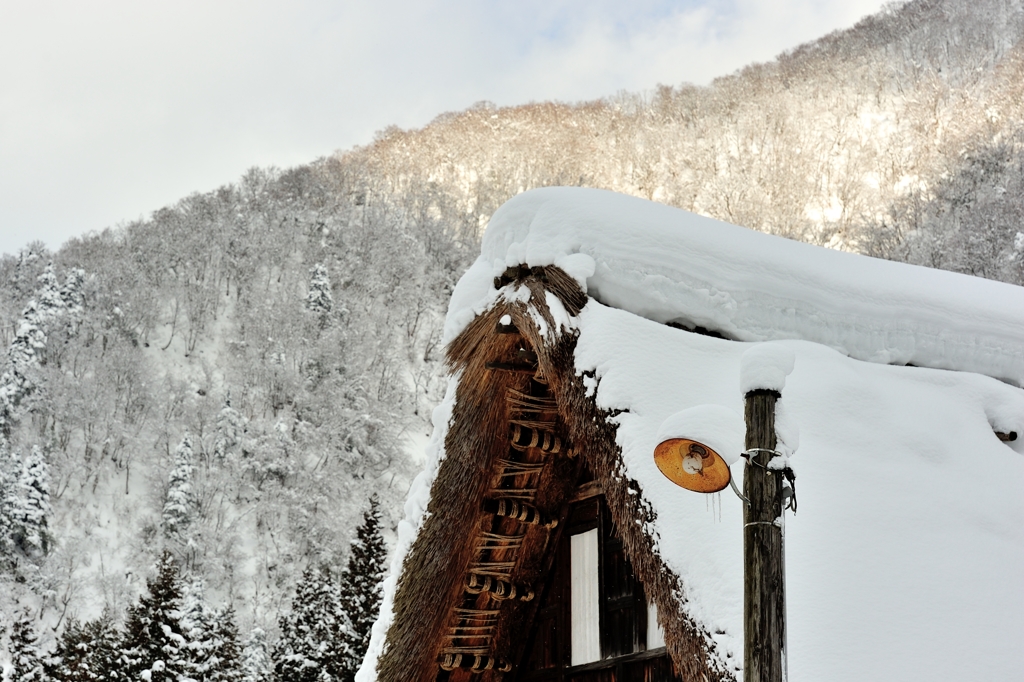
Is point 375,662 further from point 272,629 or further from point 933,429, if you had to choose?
point 272,629

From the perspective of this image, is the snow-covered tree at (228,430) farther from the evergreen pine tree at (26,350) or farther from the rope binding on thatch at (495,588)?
the rope binding on thatch at (495,588)

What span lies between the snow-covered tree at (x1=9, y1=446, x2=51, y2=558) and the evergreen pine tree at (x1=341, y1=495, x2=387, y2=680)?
16.6m

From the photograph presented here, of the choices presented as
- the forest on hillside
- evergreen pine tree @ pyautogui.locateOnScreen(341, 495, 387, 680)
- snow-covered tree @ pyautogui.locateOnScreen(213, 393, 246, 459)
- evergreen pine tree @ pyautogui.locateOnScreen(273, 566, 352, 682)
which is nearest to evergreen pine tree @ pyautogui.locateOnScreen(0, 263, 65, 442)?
the forest on hillside

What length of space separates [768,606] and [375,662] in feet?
9.44

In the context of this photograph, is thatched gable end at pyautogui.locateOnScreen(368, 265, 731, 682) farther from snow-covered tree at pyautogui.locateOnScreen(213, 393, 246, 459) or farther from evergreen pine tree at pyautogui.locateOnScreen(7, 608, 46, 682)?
snow-covered tree at pyautogui.locateOnScreen(213, 393, 246, 459)

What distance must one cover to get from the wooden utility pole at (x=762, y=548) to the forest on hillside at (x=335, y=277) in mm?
19928

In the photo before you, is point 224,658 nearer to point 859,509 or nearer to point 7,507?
point 7,507

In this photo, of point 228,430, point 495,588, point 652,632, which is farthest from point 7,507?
point 652,632

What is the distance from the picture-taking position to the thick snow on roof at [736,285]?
4074 mm

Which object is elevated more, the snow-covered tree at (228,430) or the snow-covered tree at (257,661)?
the snow-covered tree at (228,430)

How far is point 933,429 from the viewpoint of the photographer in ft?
12.0

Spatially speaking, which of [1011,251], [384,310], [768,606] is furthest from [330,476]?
[768,606]

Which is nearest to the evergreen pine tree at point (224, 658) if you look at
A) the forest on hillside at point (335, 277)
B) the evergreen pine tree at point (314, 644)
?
the evergreen pine tree at point (314, 644)

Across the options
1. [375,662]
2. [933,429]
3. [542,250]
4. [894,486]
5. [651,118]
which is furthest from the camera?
[651,118]
